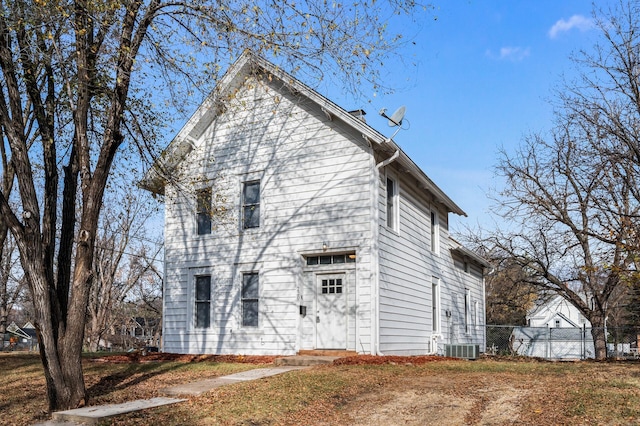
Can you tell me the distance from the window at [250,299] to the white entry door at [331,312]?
6.08ft

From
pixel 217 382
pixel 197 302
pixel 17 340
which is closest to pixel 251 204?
pixel 197 302

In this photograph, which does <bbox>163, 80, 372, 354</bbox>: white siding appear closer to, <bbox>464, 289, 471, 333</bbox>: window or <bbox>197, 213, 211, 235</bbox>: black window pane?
<bbox>197, 213, 211, 235</bbox>: black window pane

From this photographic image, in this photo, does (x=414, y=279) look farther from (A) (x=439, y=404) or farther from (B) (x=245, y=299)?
(A) (x=439, y=404)

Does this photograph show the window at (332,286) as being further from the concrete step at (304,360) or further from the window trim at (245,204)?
the window trim at (245,204)

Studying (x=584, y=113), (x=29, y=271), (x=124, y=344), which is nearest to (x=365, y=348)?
(x=29, y=271)

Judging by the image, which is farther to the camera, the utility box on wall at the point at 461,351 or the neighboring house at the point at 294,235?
the utility box on wall at the point at 461,351

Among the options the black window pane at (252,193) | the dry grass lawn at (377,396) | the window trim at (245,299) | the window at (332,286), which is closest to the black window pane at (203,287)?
the window trim at (245,299)

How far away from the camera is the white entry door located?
14.7 meters

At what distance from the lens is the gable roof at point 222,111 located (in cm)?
1170

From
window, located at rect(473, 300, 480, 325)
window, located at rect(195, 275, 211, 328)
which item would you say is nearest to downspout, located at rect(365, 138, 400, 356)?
window, located at rect(195, 275, 211, 328)

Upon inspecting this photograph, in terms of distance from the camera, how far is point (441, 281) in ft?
64.8

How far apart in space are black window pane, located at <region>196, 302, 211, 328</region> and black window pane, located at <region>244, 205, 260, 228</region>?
2.55m

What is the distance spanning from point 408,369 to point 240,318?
18.0 feet

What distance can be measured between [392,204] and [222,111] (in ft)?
19.7
